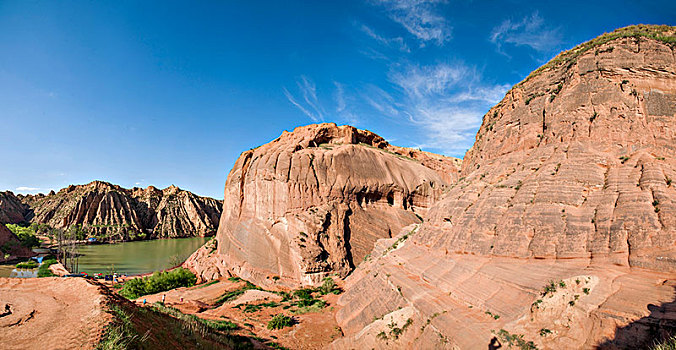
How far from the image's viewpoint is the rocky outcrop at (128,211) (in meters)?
89.3

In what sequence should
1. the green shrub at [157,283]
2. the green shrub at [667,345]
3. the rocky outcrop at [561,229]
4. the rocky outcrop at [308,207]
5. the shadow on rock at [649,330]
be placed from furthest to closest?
the green shrub at [157,283], the rocky outcrop at [308,207], the rocky outcrop at [561,229], the shadow on rock at [649,330], the green shrub at [667,345]

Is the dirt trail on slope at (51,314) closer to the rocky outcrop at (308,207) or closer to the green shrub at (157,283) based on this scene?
the rocky outcrop at (308,207)

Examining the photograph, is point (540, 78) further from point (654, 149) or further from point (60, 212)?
point (60, 212)

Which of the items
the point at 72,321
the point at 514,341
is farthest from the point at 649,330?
the point at 72,321

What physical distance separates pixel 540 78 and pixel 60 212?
449ft

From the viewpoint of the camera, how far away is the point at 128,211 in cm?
9762

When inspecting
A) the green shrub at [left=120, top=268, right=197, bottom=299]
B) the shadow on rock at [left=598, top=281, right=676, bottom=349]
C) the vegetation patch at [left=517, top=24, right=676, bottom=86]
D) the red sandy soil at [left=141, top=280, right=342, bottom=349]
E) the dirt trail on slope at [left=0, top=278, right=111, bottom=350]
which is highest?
the vegetation patch at [left=517, top=24, right=676, bottom=86]

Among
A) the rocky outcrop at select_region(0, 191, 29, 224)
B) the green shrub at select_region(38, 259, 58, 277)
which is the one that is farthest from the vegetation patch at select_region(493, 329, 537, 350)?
the rocky outcrop at select_region(0, 191, 29, 224)

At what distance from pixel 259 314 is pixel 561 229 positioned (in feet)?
64.9

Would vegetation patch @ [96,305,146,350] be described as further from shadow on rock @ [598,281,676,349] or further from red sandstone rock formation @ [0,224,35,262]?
red sandstone rock formation @ [0,224,35,262]

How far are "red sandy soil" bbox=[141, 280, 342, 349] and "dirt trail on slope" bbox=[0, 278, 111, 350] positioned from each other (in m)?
10.1

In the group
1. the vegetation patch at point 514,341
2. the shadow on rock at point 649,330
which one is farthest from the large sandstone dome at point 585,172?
the vegetation patch at point 514,341

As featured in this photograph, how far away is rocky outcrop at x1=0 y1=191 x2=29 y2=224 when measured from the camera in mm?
94312

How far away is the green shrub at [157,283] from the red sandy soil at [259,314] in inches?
80.0
